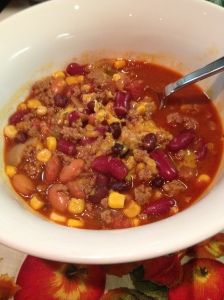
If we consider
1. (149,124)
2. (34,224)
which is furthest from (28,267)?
(149,124)

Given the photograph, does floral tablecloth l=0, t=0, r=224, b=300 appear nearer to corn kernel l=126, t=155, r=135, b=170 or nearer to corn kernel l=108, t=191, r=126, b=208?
corn kernel l=108, t=191, r=126, b=208

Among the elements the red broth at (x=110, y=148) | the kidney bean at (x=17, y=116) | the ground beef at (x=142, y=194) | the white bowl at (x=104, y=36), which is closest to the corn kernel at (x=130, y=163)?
the red broth at (x=110, y=148)

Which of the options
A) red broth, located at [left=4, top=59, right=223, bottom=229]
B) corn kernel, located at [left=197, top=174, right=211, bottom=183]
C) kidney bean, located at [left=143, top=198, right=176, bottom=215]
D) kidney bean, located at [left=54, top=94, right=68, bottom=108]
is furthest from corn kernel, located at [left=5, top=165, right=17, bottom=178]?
corn kernel, located at [left=197, top=174, right=211, bottom=183]

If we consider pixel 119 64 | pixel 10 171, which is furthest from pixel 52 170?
pixel 119 64

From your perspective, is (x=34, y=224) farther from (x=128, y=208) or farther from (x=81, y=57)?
(x=81, y=57)

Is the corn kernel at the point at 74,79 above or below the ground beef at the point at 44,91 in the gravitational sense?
Result: below

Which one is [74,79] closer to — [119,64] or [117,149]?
[119,64]

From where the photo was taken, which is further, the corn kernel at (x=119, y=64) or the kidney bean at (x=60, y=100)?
the corn kernel at (x=119, y=64)

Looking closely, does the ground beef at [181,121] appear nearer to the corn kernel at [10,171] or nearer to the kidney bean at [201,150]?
the kidney bean at [201,150]
